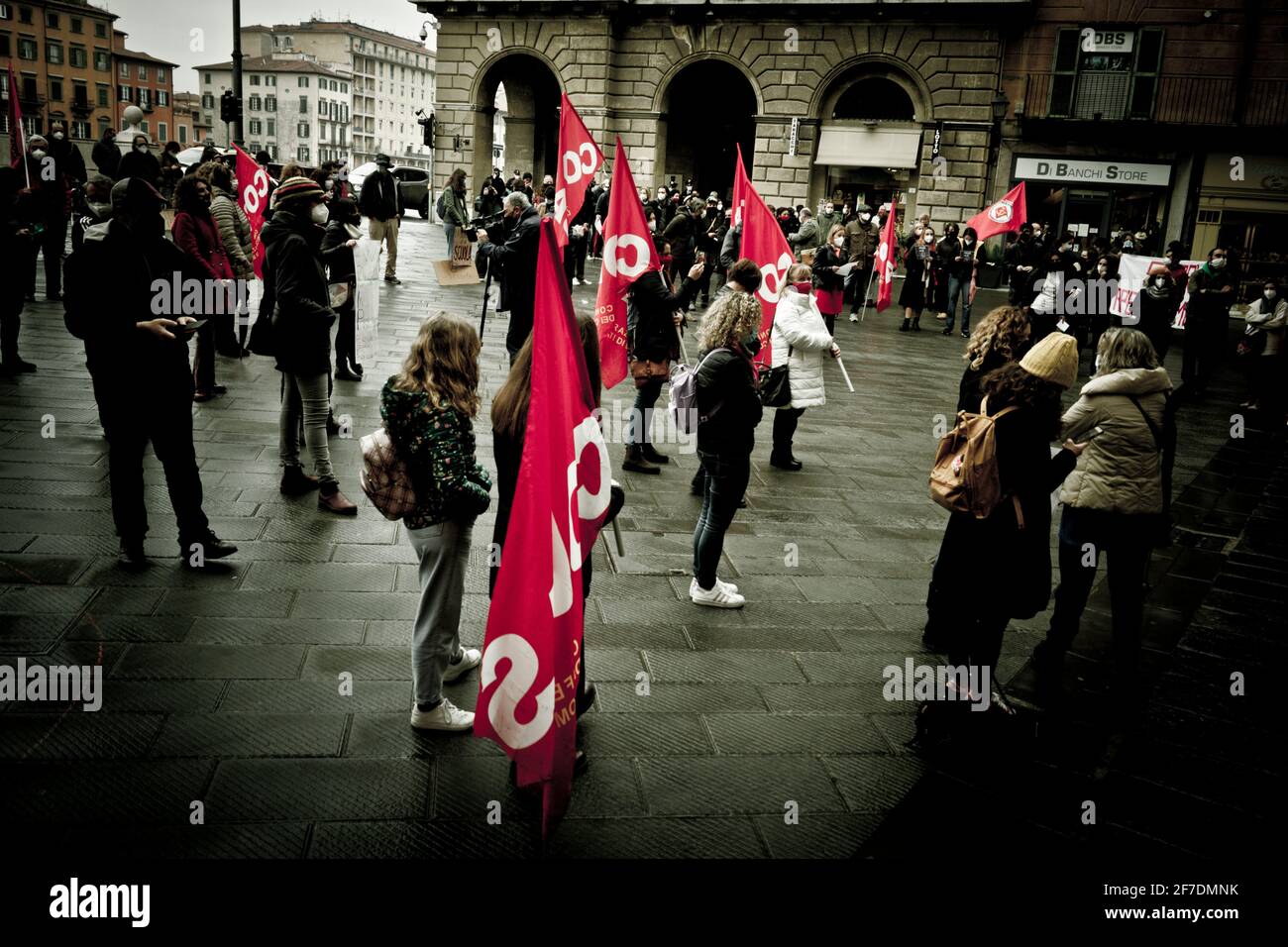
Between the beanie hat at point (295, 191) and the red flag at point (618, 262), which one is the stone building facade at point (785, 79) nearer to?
the red flag at point (618, 262)

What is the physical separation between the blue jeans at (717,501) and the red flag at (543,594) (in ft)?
7.11

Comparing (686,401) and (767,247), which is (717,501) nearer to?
(686,401)

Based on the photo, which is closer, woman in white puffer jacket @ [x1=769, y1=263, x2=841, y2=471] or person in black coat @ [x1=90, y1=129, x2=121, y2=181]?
woman in white puffer jacket @ [x1=769, y1=263, x2=841, y2=471]

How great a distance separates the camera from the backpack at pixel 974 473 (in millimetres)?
4258

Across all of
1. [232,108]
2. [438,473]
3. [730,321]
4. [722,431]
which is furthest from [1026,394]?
[232,108]

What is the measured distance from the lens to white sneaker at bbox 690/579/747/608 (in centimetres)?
550

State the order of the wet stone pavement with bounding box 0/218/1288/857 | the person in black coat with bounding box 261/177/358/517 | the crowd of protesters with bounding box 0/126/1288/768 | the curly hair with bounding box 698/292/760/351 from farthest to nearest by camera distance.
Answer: the person in black coat with bounding box 261/177/358/517
the curly hair with bounding box 698/292/760/351
the crowd of protesters with bounding box 0/126/1288/768
the wet stone pavement with bounding box 0/218/1288/857

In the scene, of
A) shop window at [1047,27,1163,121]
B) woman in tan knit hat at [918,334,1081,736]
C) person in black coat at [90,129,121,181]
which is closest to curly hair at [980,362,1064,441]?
woman in tan knit hat at [918,334,1081,736]

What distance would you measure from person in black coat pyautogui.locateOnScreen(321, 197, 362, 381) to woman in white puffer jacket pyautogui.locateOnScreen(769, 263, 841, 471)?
4.01 meters

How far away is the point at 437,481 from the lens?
3770mm

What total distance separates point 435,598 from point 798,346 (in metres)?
4.92

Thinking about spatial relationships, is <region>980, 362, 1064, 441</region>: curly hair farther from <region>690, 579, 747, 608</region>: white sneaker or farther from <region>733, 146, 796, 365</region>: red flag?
<region>733, 146, 796, 365</region>: red flag

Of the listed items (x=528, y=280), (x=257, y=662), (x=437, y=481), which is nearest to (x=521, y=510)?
(x=437, y=481)
